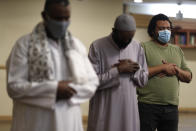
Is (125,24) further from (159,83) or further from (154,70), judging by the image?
(159,83)

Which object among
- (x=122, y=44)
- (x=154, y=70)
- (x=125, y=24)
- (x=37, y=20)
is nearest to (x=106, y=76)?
(x=122, y=44)

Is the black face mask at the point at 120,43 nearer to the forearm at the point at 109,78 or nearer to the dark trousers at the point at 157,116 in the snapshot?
the forearm at the point at 109,78

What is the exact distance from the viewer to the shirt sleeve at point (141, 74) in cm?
244

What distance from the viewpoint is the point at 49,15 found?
170cm

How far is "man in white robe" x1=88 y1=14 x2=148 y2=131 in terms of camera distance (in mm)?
2340

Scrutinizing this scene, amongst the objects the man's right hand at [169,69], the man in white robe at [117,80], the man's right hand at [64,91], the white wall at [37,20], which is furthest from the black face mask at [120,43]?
the white wall at [37,20]

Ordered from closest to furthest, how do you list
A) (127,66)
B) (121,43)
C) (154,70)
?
(127,66) < (121,43) < (154,70)

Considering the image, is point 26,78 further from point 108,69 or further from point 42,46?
point 108,69

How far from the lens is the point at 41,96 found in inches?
65.0

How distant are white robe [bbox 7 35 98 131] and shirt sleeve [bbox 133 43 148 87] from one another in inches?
28.1

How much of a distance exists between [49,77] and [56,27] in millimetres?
270

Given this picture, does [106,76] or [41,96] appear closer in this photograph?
[41,96]

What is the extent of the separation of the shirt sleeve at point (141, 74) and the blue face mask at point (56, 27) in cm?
91

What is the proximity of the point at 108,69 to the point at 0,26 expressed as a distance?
140 inches
